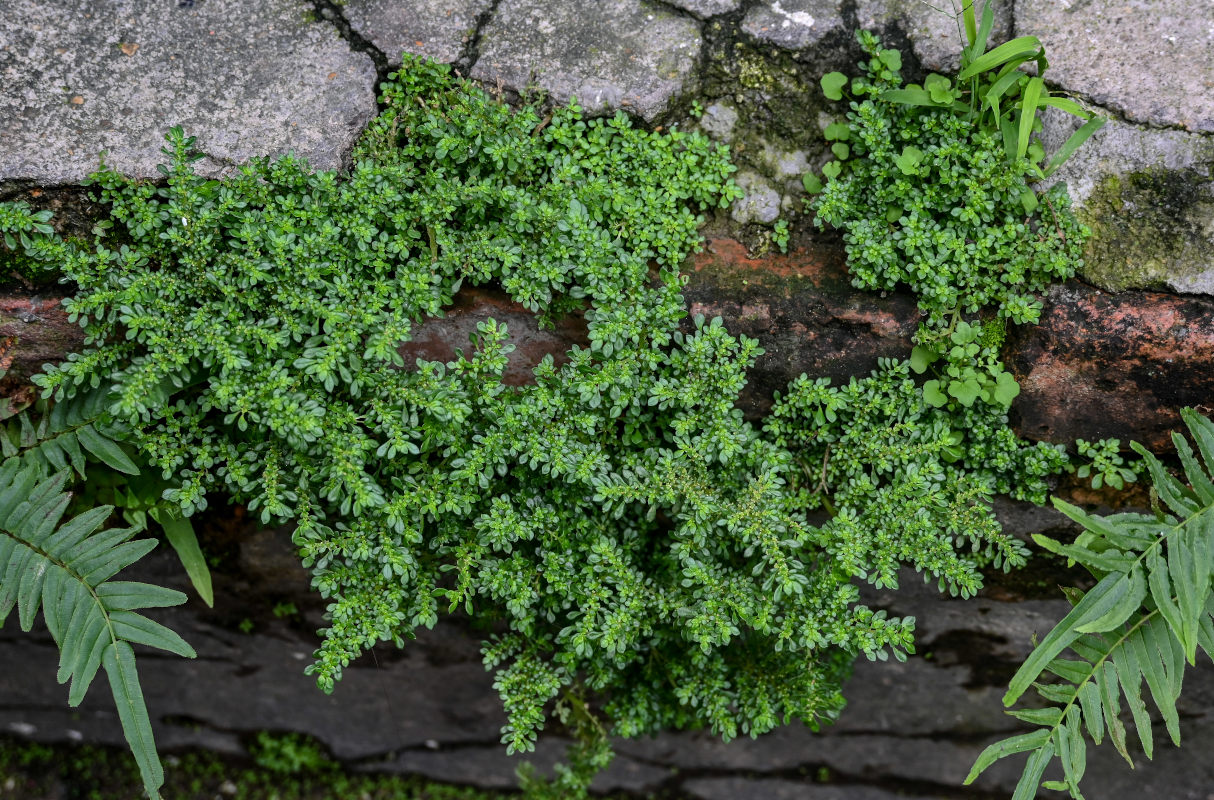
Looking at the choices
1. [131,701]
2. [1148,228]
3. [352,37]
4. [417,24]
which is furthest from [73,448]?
[1148,228]

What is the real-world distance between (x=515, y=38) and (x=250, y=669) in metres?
2.81

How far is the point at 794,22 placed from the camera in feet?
8.69

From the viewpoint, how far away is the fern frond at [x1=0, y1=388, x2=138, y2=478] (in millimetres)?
2406

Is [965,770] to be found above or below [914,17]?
below

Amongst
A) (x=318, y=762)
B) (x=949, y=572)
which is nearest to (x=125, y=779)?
(x=318, y=762)

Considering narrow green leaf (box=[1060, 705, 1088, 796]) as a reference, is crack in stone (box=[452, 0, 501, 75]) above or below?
above

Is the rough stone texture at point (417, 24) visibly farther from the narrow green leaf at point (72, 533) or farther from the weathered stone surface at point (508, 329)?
the narrow green leaf at point (72, 533)

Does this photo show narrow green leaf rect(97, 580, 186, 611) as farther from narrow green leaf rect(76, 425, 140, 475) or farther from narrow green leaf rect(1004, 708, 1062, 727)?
narrow green leaf rect(1004, 708, 1062, 727)

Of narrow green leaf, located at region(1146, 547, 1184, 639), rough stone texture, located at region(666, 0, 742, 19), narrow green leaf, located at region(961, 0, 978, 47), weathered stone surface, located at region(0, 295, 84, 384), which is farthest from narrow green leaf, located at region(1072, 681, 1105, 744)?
weathered stone surface, located at region(0, 295, 84, 384)

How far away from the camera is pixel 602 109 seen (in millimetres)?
2598

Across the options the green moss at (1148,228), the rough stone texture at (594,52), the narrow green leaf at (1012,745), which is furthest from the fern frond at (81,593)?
the green moss at (1148,228)

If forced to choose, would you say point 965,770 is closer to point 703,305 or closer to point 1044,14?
point 703,305

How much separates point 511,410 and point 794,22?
58.3 inches

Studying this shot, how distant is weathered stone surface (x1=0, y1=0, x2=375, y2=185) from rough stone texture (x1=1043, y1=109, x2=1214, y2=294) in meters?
2.13
